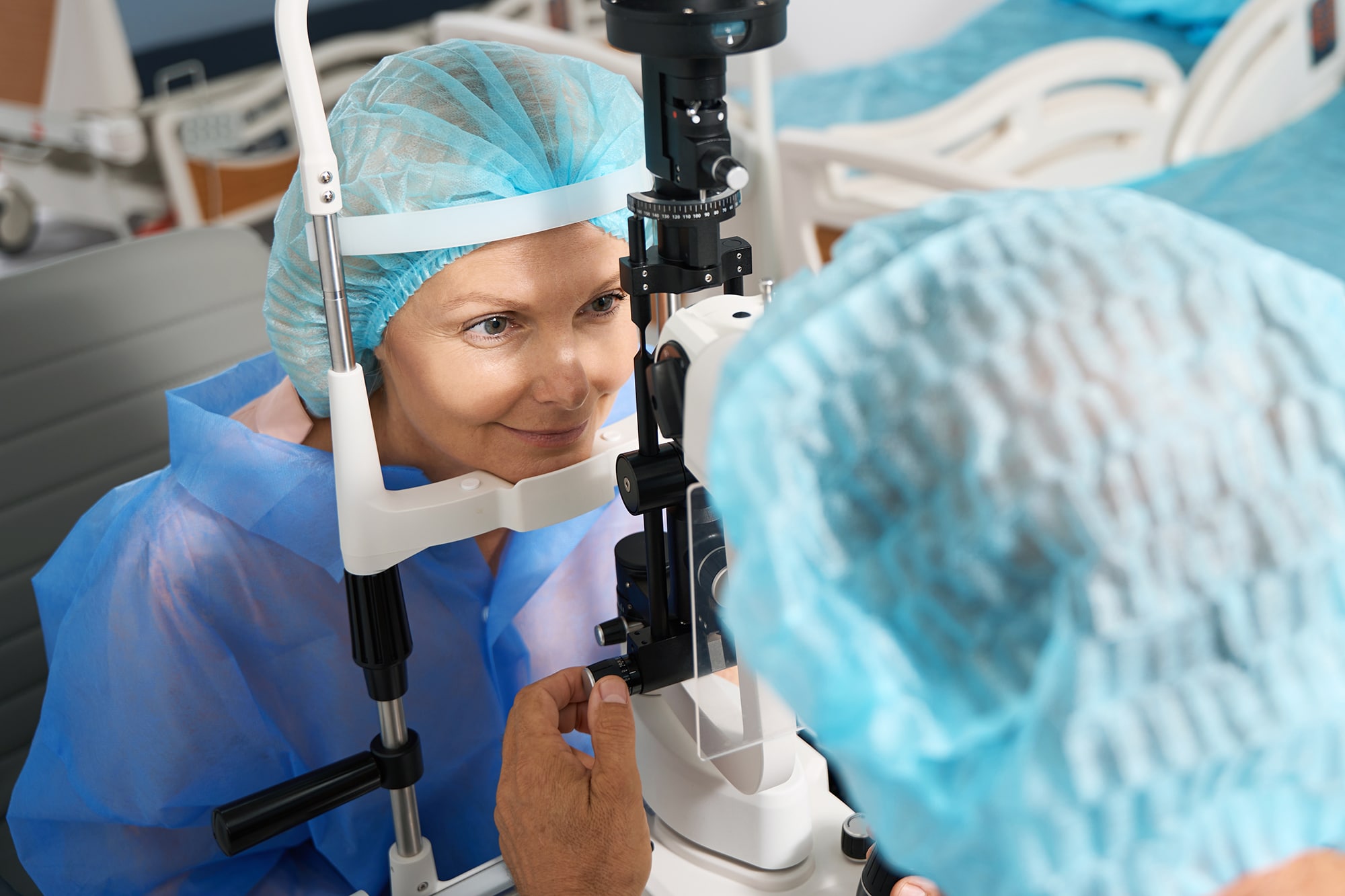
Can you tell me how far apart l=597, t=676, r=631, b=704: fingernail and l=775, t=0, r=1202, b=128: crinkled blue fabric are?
2618mm

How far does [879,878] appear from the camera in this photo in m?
0.70

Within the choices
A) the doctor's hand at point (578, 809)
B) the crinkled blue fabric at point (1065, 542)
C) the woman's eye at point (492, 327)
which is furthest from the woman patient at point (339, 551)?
the crinkled blue fabric at point (1065, 542)

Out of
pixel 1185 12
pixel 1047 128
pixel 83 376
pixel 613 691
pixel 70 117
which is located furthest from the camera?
pixel 1185 12

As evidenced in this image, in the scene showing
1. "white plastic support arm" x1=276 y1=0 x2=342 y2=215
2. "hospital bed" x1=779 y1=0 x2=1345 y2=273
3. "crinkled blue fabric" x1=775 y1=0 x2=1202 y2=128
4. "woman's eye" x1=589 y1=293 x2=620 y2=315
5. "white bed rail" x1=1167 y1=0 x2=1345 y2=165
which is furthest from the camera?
"crinkled blue fabric" x1=775 y1=0 x2=1202 y2=128

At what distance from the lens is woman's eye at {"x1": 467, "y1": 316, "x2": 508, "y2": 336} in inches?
33.9

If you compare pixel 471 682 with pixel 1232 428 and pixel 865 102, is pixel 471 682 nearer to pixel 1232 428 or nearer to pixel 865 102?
pixel 1232 428

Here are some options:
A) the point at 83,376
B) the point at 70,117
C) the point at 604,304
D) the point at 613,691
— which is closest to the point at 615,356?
the point at 604,304

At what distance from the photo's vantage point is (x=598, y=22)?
395 centimetres

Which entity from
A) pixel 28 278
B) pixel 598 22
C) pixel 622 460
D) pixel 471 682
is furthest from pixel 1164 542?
pixel 598 22

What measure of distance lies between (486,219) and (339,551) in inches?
12.4

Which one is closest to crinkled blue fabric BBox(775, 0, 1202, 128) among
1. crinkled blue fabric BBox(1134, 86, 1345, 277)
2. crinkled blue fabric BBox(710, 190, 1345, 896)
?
crinkled blue fabric BBox(1134, 86, 1345, 277)

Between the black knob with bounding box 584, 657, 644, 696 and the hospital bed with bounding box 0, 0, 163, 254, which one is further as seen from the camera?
the hospital bed with bounding box 0, 0, 163, 254

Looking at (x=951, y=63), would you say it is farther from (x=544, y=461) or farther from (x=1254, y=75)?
(x=544, y=461)

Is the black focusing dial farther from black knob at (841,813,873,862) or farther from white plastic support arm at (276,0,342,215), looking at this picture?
black knob at (841,813,873,862)
